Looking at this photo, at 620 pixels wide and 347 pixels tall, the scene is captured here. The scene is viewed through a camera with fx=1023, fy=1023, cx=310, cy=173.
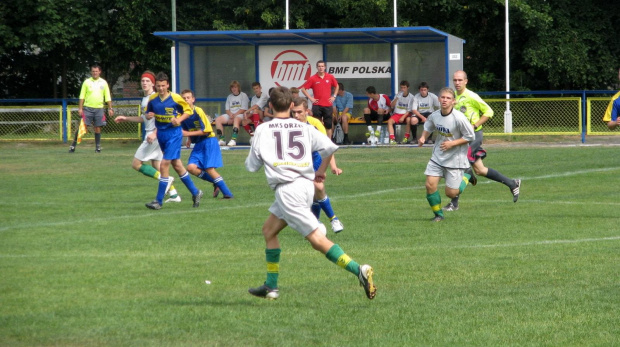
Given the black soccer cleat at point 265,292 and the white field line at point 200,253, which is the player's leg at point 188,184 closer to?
the white field line at point 200,253

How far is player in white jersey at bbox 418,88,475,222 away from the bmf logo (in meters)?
15.6

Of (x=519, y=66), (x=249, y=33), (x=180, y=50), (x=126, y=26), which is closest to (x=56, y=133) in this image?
(x=180, y=50)

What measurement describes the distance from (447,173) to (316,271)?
4.21 m

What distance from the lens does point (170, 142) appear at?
13945 millimetres

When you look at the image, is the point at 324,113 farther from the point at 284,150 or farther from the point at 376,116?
the point at 284,150

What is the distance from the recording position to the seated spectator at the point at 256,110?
26706 mm

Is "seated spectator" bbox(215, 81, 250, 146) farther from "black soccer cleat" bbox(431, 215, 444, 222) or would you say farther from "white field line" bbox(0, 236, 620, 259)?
"white field line" bbox(0, 236, 620, 259)

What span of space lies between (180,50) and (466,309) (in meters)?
22.1

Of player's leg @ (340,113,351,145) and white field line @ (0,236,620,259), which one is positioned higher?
player's leg @ (340,113,351,145)

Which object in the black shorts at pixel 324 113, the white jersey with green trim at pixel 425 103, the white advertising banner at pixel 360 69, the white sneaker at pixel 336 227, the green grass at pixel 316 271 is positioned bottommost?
the green grass at pixel 316 271

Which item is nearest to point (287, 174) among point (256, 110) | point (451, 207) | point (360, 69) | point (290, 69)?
point (451, 207)

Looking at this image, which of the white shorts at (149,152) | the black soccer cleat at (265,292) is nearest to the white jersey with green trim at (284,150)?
the black soccer cleat at (265,292)

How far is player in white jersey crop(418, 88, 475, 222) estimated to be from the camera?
39.7ft

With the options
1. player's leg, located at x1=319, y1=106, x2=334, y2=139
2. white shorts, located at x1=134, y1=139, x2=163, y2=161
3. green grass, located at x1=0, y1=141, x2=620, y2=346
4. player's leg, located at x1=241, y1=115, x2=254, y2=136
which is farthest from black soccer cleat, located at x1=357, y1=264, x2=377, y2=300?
player's leg, located at x1=241, y1=115, x2=254, y2=136
